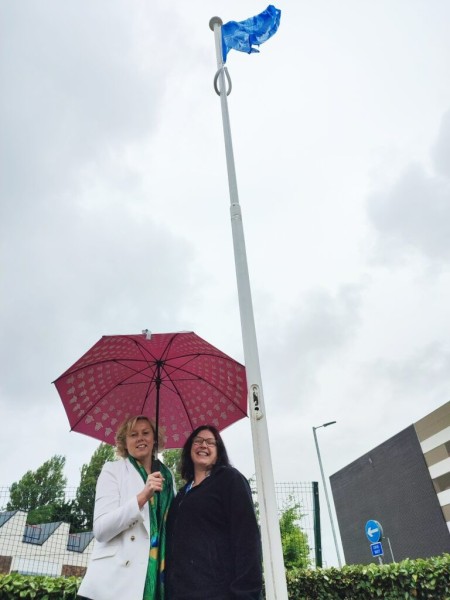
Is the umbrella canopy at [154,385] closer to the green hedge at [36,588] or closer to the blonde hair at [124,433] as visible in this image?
the blonde hair at [124,433]

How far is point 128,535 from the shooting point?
6.98 feet

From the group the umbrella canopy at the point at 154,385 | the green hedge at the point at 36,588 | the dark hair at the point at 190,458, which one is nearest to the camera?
the dark hair at the point at 190,458

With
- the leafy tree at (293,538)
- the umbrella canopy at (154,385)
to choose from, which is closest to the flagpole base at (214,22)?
the umbrella canopy at (154,385)

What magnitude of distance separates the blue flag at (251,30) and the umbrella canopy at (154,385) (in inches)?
162

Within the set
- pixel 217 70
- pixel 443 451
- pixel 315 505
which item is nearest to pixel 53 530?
pixel 315 505

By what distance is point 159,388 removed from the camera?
3281 millimetres

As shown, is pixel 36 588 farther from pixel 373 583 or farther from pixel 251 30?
pixel 251 30

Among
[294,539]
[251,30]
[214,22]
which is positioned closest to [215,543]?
[214,22]

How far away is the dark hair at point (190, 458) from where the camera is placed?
253cm

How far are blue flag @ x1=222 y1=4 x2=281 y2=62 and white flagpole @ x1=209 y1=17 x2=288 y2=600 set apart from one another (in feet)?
8.86

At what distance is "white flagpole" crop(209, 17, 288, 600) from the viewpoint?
Answer: 2.11 meters

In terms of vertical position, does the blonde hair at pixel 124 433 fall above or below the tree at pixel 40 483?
below

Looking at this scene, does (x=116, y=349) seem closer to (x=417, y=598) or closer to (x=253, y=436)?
(x=253, y=436)

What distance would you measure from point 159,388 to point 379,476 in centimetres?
3358
